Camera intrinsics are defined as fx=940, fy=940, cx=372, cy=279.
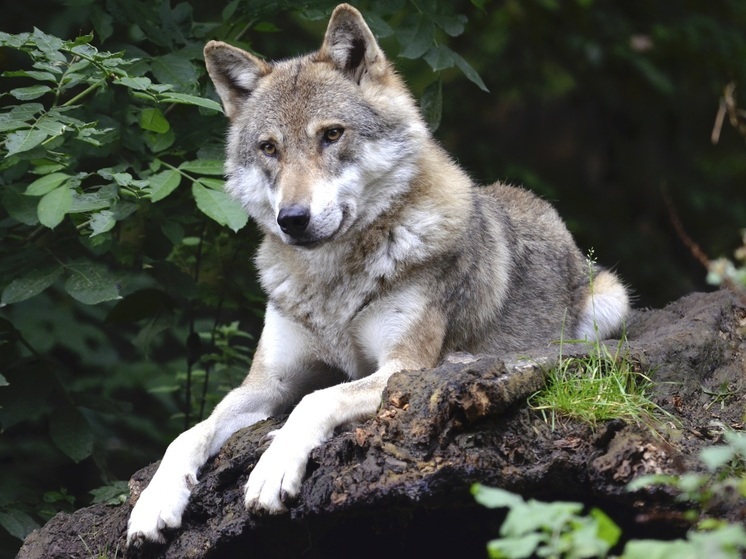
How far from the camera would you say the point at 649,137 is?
11.2 metres

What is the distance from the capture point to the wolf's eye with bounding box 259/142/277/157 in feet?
16.4

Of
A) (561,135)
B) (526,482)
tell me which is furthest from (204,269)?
(561,135)

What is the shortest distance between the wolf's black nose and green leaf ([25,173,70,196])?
1.12m

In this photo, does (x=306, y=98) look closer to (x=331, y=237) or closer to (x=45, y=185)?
(x=331, y=237)

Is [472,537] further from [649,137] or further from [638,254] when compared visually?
[649,137]

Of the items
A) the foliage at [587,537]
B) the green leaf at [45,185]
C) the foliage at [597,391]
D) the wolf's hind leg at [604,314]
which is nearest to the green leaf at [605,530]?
the foliage at [587,537]

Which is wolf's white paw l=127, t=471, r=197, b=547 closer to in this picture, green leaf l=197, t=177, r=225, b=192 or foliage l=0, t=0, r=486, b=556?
foliage l=0, t=0, r=486, b=556

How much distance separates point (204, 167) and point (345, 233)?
904mm

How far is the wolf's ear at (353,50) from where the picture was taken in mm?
5082

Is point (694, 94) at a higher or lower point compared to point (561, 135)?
higher

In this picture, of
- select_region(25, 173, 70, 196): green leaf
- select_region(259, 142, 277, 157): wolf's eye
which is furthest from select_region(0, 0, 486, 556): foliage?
select_region(259, 142, 277, 157): wolf's eye

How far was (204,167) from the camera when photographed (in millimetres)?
5098

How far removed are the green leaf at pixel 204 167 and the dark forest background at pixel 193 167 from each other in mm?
18

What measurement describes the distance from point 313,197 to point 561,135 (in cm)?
752
